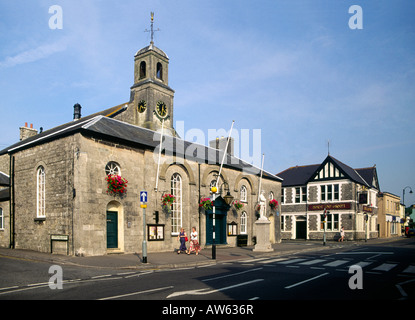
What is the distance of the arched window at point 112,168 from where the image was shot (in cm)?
2011

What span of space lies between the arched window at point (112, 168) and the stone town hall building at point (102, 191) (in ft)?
0.20

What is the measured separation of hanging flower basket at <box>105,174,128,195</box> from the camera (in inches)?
765

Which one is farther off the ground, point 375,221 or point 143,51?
point 143,51

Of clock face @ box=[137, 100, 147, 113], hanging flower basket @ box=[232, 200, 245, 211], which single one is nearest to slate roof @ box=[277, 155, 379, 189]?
hanging flower basket @ box=[232, 200, 245, 211]

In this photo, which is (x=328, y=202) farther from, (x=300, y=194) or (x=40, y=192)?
(x=40, y=192)

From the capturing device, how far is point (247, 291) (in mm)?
9125

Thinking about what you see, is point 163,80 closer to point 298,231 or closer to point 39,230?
point 39,230

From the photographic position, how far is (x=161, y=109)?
1382 inches

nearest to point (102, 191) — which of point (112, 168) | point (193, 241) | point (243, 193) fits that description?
point (112, 168)

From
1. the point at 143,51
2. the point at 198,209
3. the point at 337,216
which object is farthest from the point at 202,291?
the point at 337,216

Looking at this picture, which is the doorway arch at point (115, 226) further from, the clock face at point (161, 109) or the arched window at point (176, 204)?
the clock face at point (161, 109)

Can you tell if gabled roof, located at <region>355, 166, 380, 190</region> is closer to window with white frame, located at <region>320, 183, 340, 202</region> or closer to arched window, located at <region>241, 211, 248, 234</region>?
window with white frame, located at <region>320, 183, 340, 202</region>

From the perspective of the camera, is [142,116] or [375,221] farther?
[375,221]

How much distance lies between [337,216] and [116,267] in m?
35.8
